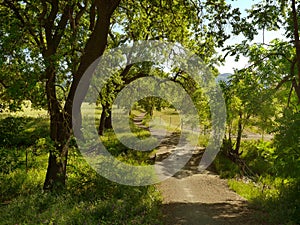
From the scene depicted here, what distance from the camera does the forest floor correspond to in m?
8.92

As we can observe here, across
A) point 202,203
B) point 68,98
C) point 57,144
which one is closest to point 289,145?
point 202,203

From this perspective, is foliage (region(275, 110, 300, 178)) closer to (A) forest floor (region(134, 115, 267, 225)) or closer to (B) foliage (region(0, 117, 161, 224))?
(A) forest floor (region(134, 115, 267, 225))

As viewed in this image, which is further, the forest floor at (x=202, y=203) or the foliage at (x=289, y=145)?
the forest floor at (x=202, y=203)

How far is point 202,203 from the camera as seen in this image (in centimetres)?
1075

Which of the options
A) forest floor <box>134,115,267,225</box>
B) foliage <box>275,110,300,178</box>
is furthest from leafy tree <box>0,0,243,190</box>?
forest floor <box>134,115,267,225</box>

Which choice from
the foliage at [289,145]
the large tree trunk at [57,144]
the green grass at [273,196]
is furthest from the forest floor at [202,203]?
the large tree trunk at [57,144]

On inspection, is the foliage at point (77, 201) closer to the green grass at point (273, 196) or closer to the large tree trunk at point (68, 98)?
the large tree trunk at point (68, 98)

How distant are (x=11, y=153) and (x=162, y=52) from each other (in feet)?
43.3

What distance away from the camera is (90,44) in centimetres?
950

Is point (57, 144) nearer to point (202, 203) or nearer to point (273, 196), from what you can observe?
point (202, 203)

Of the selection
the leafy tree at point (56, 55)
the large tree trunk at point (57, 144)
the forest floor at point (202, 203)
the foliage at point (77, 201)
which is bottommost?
the forest floor at point (202, 203)

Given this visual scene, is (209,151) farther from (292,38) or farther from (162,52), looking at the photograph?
(292,38)

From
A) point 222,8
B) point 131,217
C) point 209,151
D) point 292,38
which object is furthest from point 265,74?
point 209,151

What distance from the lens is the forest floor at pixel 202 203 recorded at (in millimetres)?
8922
